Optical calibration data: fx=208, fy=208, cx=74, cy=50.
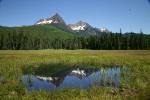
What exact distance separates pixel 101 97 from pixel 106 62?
2784 centimetres

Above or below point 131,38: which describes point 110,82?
below

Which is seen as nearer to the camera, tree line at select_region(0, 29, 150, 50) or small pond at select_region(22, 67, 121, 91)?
small pond at select_region(22, 67, 121, 91)

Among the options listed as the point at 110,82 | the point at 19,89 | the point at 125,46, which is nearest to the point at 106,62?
the point at 110,82

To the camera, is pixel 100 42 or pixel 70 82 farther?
pixel 100 42

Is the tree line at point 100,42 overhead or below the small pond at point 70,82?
overhead

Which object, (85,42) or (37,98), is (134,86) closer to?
(37,98)

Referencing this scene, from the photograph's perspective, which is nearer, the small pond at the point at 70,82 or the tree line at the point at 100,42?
the small pond at the point at 70,82

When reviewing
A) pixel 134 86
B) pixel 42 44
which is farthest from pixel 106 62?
pixel 42 44

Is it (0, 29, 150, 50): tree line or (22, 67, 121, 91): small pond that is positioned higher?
(0, 29, 150, 50): tree line

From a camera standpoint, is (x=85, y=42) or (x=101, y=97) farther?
(x=85, y=42)

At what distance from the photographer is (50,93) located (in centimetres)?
1480

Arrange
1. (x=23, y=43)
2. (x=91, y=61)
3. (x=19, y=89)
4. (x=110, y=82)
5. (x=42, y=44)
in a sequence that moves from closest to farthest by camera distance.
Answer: (x=19, y=89), (x=110, y=82), (x=91, y=61), (x=23, y=43), (x=42, y=44)

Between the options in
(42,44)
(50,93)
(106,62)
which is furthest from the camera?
(42,44)

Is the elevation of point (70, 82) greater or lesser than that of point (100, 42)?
lesser
